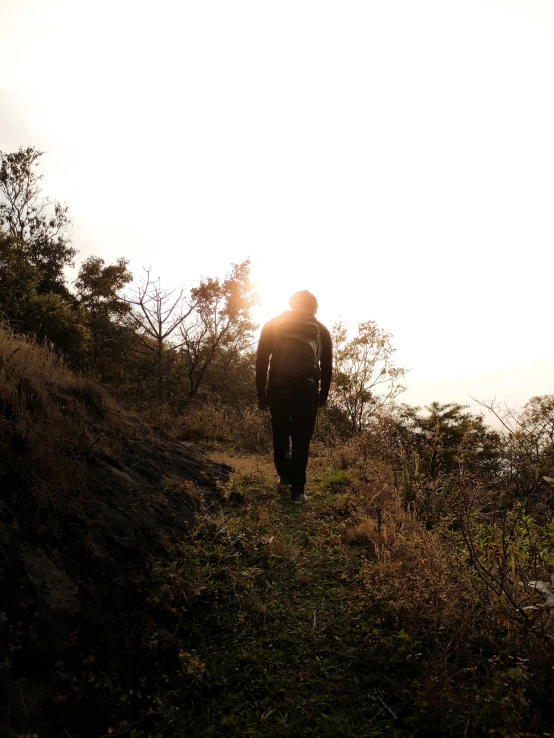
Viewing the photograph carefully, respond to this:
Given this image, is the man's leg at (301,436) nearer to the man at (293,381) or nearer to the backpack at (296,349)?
the man at (293,381)

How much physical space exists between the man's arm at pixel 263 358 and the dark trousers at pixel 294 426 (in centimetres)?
22

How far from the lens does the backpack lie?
4.90 meters

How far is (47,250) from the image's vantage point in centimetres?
2008

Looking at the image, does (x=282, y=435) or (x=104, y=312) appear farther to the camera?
(x=104, y=312)

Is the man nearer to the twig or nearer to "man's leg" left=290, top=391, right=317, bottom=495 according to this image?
"man's leg" left=290, top=391, right=317, bottom=495

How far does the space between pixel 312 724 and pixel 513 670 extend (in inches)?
35.7

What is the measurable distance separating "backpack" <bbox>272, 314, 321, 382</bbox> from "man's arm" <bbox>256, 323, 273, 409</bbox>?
112mm

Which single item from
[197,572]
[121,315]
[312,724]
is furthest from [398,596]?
[121,315]

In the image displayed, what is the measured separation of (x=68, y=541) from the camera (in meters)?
2.28

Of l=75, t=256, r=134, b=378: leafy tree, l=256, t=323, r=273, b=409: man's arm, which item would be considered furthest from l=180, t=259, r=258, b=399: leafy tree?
l=256, t=323, r=273, b=409: man's arm

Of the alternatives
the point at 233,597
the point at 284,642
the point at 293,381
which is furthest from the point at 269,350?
the point at 284,642

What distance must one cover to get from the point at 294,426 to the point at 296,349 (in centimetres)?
89

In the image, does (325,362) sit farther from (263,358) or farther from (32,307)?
(32,307)

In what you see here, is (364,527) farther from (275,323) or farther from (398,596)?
(275,323)
